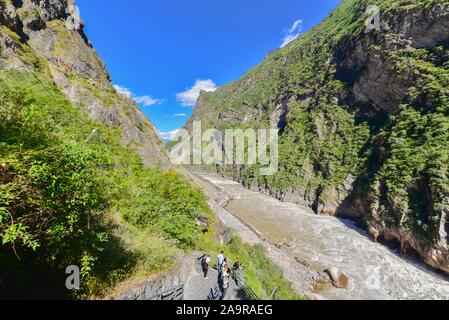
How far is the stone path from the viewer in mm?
10008

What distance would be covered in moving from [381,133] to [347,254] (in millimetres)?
27521

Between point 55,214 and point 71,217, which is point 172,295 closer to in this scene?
point 71,217

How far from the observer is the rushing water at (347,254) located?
23375 millimetres

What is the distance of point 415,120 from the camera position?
131 ft

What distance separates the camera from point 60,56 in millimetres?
45125

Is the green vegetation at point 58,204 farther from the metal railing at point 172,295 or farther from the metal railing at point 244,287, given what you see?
the metal railing at point 244,287

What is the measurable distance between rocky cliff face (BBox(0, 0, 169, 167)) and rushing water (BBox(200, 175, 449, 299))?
74.4 ft

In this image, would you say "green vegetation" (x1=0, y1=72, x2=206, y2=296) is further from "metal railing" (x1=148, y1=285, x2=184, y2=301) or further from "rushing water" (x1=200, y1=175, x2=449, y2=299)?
"rushing water" (x1=200, y1=175, x2=449, y2=299)

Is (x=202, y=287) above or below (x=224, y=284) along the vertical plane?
below

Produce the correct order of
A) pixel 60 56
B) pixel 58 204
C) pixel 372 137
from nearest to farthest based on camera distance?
pixel 58 204
pixel 60 56
pixel 372 137

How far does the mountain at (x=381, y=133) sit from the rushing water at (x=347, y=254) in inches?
98.7

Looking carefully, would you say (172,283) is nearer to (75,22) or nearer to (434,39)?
(434,39)

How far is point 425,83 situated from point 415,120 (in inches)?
280

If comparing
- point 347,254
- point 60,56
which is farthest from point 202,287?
point 60,56
